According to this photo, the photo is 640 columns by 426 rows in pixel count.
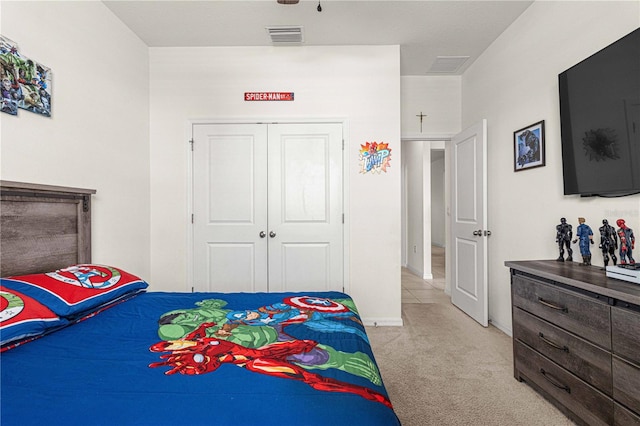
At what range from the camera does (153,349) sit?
1253 millimetres

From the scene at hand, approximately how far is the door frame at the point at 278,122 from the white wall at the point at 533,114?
149cm

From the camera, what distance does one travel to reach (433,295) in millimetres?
4441

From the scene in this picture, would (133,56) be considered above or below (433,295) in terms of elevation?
above

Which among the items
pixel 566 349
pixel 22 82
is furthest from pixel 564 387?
pixel 22 82

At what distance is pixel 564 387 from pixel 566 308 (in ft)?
1.44

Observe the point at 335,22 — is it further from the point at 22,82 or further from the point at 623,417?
the point at 623,417

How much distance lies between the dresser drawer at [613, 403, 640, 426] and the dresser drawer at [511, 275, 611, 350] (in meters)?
0.25

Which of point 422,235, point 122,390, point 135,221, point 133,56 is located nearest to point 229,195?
point 135,221

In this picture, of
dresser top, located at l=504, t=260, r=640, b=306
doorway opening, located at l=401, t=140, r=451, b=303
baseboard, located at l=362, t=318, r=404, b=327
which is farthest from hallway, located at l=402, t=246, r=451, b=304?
dresser top, located at l=504, t=260, r=640, b=306

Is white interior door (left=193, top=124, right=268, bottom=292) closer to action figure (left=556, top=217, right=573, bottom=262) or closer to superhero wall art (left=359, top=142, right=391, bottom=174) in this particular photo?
superhero wall art (left=359, top=142, right=391, bottom=174)

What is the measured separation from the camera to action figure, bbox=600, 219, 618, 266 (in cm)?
183

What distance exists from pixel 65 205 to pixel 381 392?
234cm

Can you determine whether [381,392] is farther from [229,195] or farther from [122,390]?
[229,195]

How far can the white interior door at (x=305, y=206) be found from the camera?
10.9 feet
